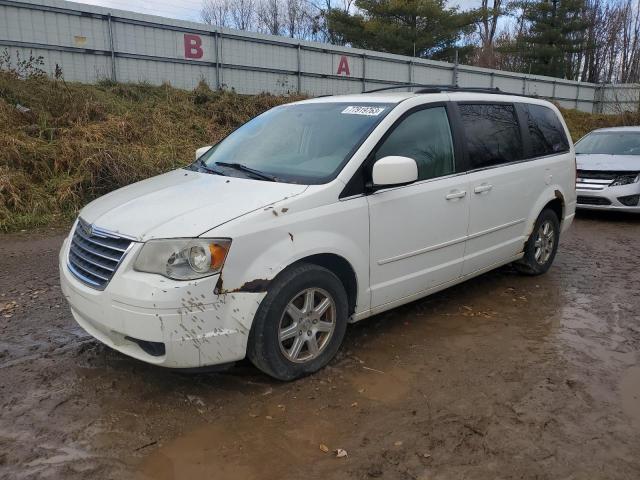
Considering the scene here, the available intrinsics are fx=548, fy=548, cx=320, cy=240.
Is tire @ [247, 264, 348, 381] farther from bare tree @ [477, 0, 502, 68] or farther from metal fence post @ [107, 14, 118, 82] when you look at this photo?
bare tree @ [477, 0, 502, 68]

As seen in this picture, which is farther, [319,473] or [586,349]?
[586,349]

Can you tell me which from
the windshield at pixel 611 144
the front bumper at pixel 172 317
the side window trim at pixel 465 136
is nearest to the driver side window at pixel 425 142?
the side window trim at pixel 465 136

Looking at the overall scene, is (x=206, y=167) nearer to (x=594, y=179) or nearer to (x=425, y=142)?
(x=425, y=142)

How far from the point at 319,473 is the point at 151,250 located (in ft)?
4.75

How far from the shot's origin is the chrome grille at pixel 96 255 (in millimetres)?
3094

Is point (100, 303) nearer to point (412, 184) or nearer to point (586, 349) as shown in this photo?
point (412, 184)

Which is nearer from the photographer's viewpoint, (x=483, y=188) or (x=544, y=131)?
(x=483, y=188)

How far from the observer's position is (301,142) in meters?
4.08

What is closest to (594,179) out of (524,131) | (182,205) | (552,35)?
(524,131)

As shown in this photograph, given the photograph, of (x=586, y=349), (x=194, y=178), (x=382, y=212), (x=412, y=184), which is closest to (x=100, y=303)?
(x=194, y=178)

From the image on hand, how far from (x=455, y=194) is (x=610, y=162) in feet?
20.9

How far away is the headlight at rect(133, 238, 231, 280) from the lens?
2.96 meters

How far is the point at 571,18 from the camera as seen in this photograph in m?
35.8

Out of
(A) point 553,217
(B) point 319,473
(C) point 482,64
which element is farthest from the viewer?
(C) point 482,64
